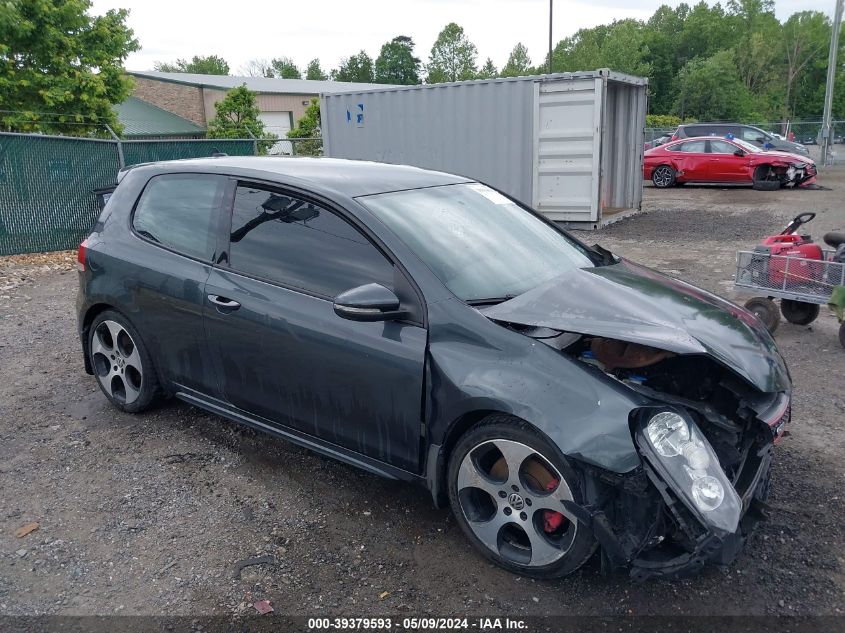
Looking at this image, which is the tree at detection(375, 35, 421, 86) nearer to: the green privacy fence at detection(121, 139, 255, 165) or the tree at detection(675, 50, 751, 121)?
the tree at detection(675, 50, 751, 121)

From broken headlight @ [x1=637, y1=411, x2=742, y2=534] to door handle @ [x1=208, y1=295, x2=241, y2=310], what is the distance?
83.7 inches

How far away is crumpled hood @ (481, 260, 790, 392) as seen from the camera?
2.86 m

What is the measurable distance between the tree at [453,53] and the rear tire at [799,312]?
3487 inches

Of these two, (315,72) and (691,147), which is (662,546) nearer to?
(691,147)

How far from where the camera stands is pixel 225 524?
11.1ft

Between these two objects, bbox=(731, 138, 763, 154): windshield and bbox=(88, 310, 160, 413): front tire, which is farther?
bbox=(731, 138, 763, 154): windshield

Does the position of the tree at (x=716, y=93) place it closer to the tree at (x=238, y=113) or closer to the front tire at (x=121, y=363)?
the tree at (x=238, y=113)

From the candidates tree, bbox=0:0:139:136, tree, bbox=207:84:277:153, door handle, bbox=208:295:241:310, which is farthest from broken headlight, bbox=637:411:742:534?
tree, bbox=207:84:277:153

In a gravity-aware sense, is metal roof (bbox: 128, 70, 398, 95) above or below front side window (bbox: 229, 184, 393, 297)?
above

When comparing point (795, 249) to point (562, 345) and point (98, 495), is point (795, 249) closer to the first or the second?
point (562, 345)

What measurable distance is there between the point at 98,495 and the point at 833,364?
5300 millimetres

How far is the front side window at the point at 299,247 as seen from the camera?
3.33m

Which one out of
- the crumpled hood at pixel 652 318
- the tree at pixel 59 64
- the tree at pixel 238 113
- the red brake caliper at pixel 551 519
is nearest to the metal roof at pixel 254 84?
the tree at pixel 238 113

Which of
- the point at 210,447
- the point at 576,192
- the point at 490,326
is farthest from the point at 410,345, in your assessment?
the point at 576,192
